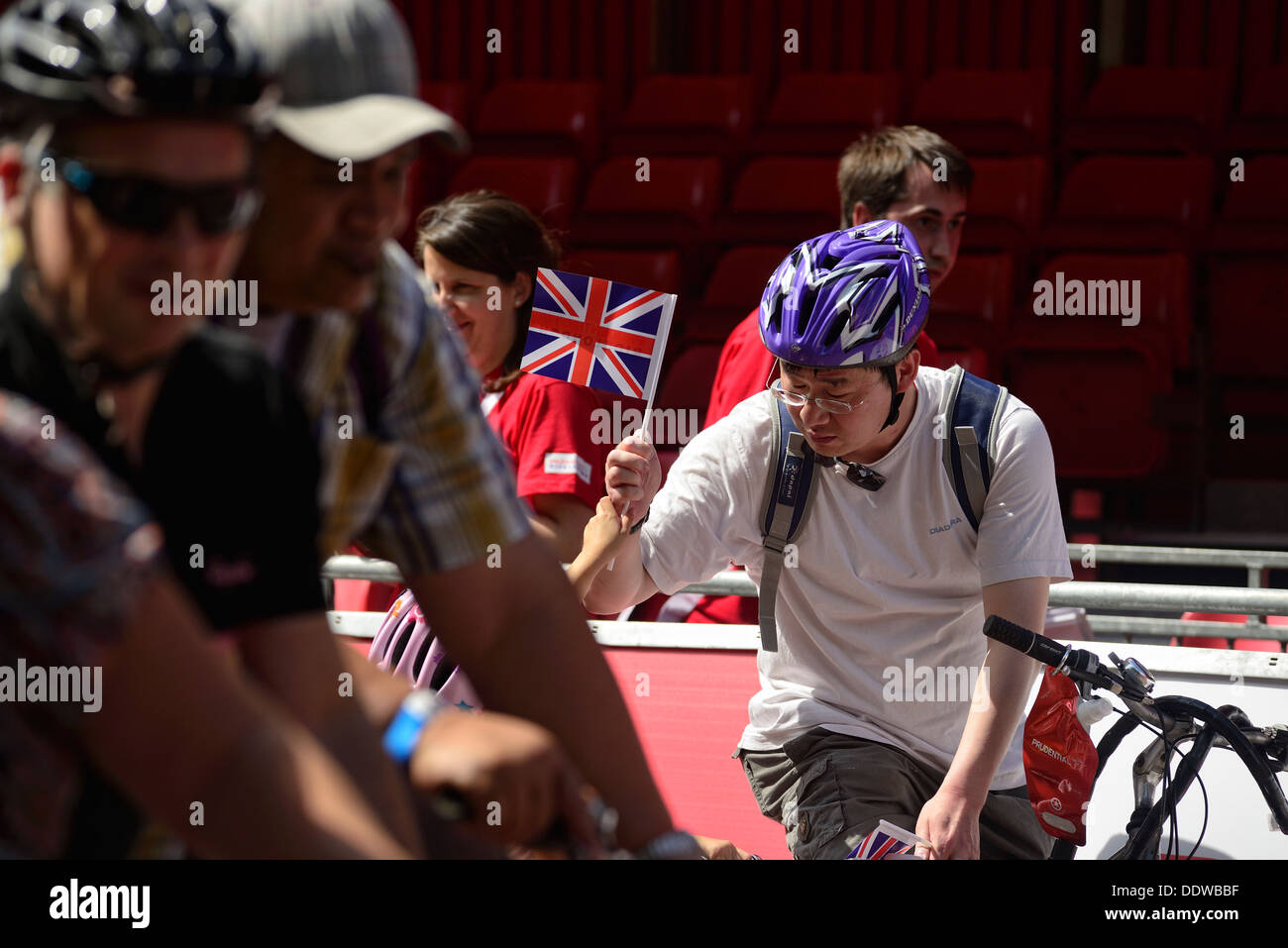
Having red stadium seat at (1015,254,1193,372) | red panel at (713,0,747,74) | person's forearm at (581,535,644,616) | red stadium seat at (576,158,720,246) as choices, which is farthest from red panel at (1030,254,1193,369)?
person's forearm at (581,535,644,616)

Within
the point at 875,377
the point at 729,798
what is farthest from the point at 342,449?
the point at 729,798

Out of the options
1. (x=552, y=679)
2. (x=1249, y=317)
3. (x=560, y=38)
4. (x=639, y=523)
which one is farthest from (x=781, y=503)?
(x=560, y=38)

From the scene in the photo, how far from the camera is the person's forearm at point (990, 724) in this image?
2.54 metres

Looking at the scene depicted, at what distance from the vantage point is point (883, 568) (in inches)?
108

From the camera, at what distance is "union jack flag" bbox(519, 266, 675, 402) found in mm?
3072

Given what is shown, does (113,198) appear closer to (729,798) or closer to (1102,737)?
(1102,737)

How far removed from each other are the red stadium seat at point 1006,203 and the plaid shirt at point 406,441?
5746 mm

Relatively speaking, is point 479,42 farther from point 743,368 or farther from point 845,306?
point 845,306

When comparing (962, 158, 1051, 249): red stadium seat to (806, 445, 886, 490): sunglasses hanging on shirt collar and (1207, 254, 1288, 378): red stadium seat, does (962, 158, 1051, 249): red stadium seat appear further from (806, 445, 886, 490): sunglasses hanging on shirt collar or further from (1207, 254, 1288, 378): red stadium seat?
(806, 445, 886, 490): sunglasses hanging on shirt collar

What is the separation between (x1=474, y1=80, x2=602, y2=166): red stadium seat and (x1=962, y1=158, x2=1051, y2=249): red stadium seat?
2.19m

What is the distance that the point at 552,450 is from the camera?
128 inches

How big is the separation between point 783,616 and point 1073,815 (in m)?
0.64

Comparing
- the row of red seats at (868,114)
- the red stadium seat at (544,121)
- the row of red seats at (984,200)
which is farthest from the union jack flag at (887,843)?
the red stadium seat at (544,121)

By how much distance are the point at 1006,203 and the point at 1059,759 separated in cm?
491
